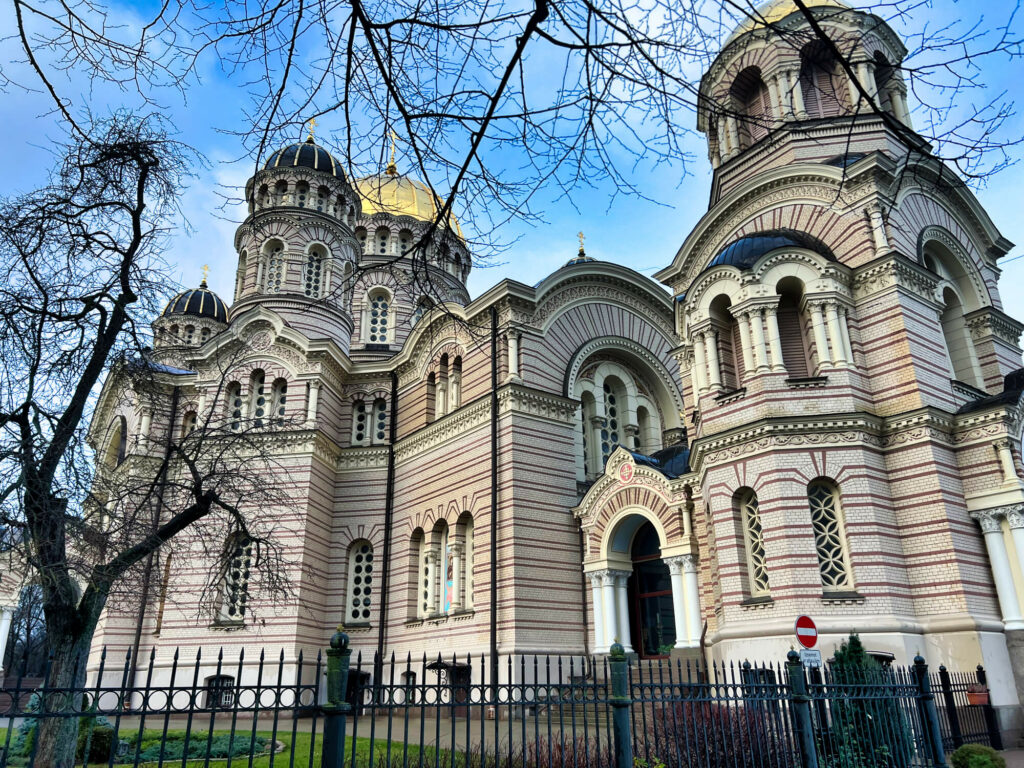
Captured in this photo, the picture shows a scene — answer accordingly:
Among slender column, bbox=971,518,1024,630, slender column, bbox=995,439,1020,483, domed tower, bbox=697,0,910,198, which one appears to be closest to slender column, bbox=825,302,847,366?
slender column, bbox=995,439,1020,483

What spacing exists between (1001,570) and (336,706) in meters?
13.1

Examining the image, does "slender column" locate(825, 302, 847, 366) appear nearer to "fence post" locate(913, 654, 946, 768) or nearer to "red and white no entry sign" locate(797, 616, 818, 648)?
"red and white no entry sign" locate(797, 616, 818, 648)

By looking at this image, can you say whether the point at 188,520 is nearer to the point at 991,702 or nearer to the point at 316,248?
the point at 991,702

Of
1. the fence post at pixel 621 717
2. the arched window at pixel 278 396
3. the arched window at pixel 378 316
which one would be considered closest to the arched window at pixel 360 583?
the arched window at pixel 278 396

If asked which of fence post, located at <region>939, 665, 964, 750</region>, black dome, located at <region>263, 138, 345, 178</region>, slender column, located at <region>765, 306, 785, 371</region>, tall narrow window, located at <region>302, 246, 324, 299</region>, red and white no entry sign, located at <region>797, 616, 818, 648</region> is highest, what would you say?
black dome, located at <region>263, 138, 345, 178</region>

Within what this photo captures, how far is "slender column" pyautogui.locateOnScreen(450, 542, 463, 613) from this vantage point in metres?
19.2

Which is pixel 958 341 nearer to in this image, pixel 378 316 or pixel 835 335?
pixel 835 335

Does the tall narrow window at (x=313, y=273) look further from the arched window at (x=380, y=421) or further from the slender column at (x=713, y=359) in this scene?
the slender column at (x=713, y=359)

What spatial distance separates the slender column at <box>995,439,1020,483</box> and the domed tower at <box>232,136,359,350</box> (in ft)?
60.8

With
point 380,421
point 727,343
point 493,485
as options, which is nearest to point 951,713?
point 727,343

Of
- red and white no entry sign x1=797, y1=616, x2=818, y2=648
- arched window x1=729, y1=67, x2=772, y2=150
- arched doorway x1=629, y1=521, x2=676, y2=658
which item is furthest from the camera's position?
arched window x1=729, y1=67, x2=772, y2=150

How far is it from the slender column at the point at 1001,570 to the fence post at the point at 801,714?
849 centimetres

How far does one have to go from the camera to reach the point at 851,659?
968 cm

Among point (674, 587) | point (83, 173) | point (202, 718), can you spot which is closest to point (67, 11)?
point (83, 173)
